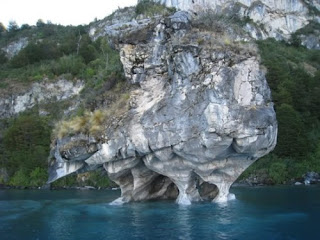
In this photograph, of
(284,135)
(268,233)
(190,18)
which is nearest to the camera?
(268,233)

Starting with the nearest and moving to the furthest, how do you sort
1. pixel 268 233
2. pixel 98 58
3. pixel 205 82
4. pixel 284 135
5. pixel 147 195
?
pixel 268 233 → pixel 205 82 → pixel 147 195 → pixel 284 135 → pixel 98 58

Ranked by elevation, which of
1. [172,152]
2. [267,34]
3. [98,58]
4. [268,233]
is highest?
[267,34]

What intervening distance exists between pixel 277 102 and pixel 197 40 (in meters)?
36.5

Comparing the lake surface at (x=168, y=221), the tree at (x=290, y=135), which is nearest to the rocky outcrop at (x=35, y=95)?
the tree at (x=290, y=135)

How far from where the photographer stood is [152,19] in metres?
32.0

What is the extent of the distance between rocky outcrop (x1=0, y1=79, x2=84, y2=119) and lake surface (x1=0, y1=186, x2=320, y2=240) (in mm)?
53442

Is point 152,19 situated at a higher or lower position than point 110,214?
higher

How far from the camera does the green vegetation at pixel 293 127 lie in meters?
56.8

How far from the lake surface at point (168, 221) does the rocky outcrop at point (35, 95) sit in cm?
5344

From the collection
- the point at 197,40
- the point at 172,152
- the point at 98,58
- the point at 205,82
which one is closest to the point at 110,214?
the point at 172,152

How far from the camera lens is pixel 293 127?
2277 inches

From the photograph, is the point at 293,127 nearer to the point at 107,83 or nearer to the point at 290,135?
the point at 290,135

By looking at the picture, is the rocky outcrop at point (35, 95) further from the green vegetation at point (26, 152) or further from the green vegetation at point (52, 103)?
the green vegetation at point (26, 152)

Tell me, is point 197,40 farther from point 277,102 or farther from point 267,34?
point 267,34
